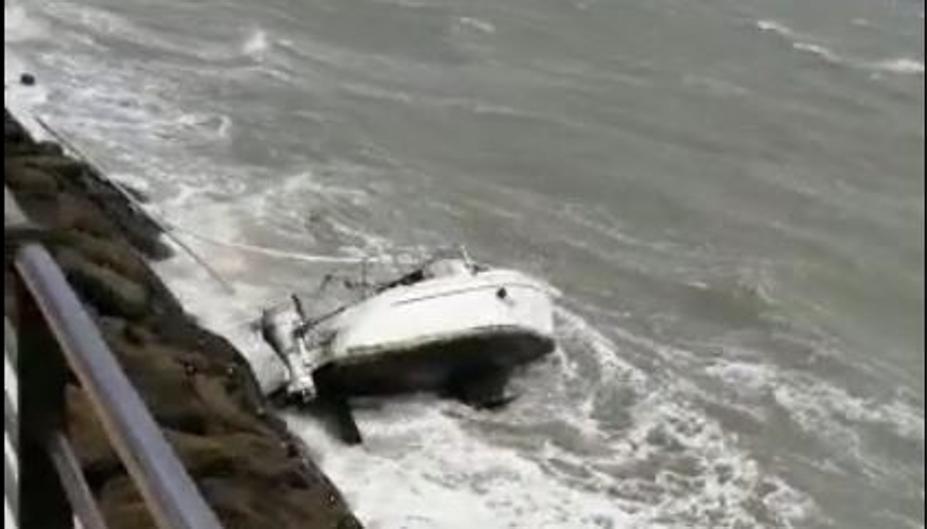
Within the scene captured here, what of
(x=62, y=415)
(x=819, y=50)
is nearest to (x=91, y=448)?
(x=62, y=415)

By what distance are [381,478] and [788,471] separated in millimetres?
3763

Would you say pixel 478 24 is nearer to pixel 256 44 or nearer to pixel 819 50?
pixel 256 44

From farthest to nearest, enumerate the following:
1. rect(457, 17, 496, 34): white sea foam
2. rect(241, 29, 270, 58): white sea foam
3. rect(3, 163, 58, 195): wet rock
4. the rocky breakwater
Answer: rect(457, 17, 496, 34): white sea foam < rect(241, 29, 270, 58): white sea foam < rect(3, 163, 58, 195): wet rock < the rocky breakwater

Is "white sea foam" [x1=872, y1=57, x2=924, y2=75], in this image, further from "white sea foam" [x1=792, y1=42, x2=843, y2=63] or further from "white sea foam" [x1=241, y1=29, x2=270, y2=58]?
"white sea foam" [x1=241, y1=29, x2=270, y2=58]

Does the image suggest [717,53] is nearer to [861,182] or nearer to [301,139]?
[861,182]

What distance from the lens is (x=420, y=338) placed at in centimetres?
1266

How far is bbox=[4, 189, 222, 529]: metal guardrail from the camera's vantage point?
160cm

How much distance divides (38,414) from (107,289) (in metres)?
7.90

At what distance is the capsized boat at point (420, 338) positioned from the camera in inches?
498

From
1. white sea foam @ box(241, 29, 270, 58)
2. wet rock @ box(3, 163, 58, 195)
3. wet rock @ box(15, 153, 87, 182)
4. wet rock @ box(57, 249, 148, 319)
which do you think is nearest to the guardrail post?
wet rock @ box(57, 249, 148, 319)

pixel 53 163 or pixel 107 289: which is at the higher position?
pixel 107 289

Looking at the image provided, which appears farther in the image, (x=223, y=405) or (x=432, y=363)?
(x=432, y=363)

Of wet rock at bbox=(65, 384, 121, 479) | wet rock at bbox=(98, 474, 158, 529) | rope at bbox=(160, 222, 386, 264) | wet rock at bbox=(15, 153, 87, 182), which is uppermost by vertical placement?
wet rock at bbox=(65, 384, 121, 479)

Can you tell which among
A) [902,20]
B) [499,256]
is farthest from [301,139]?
[902,20]
